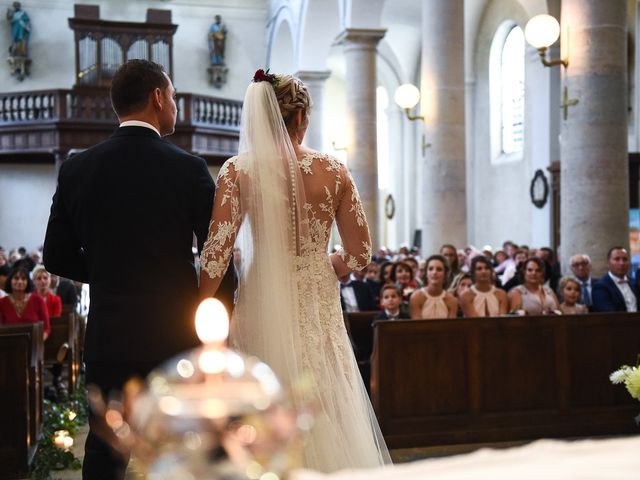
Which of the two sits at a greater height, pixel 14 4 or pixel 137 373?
pixel 14 4

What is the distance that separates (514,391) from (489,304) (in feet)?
3.75

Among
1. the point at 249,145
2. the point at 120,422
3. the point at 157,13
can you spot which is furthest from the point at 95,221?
the point at 157,13

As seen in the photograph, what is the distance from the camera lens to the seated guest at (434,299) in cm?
825

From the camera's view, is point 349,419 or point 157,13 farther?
point 157,13

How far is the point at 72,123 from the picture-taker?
22.4 meters

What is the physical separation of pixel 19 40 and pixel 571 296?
21.3m

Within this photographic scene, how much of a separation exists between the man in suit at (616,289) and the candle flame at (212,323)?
7.74 m

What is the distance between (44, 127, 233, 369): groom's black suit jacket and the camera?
3291 mm

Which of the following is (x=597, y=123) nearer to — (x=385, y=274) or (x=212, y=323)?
(x=385, y=274)

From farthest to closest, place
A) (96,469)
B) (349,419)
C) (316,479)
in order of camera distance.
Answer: (349,419)
(96,469)
(316,479)

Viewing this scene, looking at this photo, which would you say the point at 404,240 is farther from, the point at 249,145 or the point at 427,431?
the point at 249,145

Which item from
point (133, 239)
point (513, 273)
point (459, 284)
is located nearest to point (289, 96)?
point (133, 239)

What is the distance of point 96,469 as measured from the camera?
319 centimetres

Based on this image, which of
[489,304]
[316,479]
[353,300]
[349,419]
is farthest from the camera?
[353,300]
